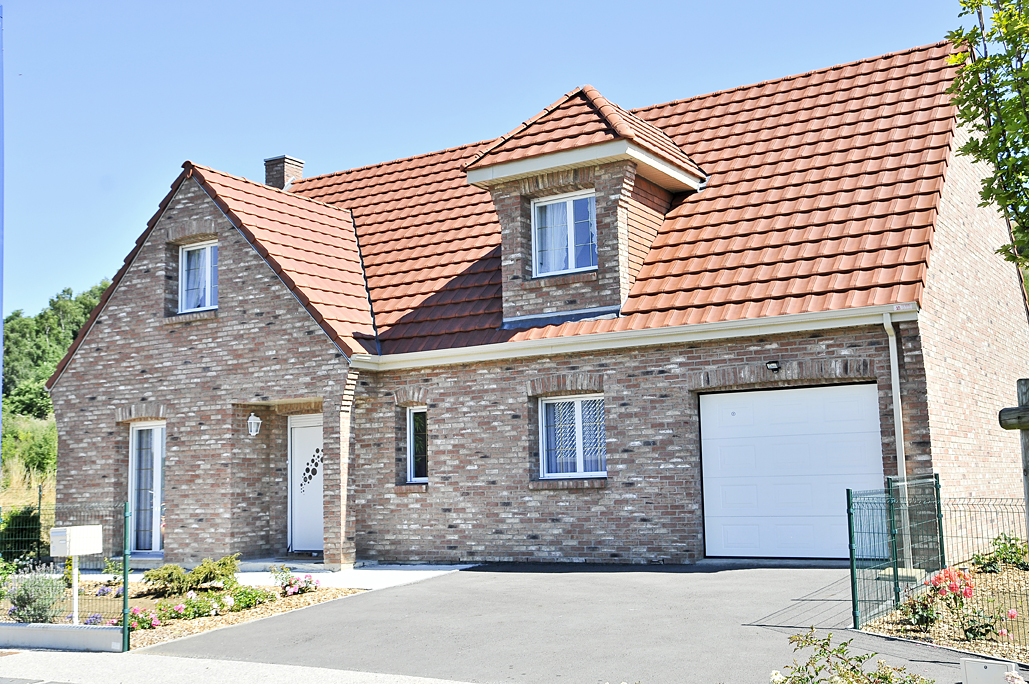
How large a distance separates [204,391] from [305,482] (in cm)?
236

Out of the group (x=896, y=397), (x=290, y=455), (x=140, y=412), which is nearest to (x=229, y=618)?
(x=290, y=455)

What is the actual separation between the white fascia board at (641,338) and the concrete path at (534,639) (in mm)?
3205

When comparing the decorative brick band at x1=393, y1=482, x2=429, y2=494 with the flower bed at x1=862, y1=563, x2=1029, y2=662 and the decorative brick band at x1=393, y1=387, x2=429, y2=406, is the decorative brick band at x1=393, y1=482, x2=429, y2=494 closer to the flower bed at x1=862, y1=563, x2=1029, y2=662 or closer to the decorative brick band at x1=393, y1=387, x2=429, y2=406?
the decorative brick band at x1=393, y1=387, x2=429, y2=406

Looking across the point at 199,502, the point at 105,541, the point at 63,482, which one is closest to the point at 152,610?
the point at 199,502

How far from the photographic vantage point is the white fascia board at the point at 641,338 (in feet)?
41.6

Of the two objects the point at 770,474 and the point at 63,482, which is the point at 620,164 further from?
the point at 63,482

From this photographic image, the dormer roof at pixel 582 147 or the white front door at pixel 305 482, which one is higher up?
the dormer roof at pixel 582 147

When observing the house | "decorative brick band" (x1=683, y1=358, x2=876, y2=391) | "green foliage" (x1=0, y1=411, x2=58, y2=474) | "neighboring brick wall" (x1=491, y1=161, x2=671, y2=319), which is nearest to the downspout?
the house

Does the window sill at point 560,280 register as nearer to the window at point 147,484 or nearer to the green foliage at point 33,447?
the window at point 147,484

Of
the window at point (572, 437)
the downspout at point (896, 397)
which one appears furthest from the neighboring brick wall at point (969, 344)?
the window at point (572, 437)

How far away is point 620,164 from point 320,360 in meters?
5.75

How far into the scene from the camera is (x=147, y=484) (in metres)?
18.0

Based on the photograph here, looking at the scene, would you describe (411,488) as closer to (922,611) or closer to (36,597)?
(36,597)

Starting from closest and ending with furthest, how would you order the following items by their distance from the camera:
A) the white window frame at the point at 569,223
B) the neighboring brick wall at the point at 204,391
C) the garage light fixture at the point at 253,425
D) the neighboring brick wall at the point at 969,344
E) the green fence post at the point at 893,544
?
the green fence post at the point at 893,544, the neighboring brick wall at the point at 969,344, the white window frame at the point at 569,223, the neighboring brick wall at the point at 204,391, the garage light fixture at the point at 253,425
